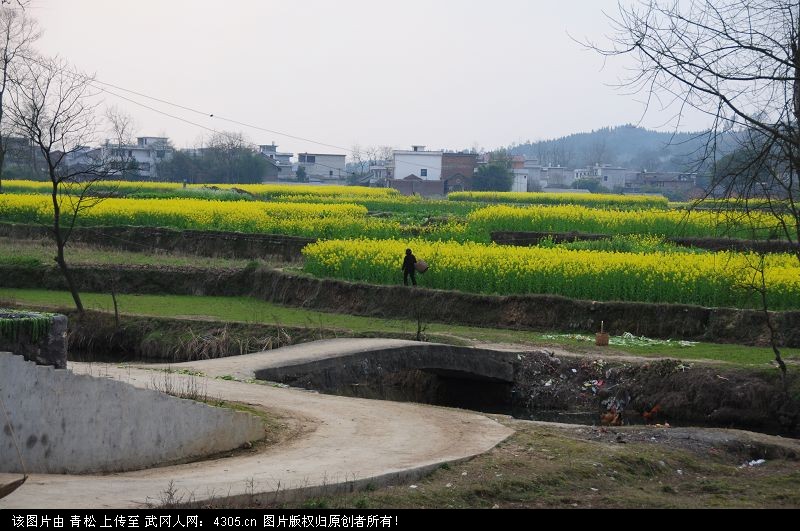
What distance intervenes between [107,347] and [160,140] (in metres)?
106

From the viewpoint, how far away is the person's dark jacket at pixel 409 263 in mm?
28094

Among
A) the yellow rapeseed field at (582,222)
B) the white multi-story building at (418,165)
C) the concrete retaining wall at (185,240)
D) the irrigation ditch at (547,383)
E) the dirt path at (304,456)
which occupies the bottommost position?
the irrigation ditch at (547,383)

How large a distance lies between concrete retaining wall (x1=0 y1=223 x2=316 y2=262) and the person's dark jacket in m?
10.3

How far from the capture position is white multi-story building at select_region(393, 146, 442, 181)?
110688 millimetres

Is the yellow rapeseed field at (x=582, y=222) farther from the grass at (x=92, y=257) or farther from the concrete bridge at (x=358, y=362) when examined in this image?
the concrete bridge at (x=358, y=362)

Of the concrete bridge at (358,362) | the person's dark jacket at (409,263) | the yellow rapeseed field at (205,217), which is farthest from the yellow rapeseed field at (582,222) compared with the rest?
the concrete bridge at (358,362)

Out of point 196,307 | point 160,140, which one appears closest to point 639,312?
point 196,307

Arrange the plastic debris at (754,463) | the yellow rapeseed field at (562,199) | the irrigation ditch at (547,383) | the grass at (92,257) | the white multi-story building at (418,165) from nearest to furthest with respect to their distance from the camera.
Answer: the plastic debris at (754,463) → the irrigation ditch at (547,383) → the grass at (92,257) → the yellow rapeseed field at (562,199) → the white multi-story building at (418,165)

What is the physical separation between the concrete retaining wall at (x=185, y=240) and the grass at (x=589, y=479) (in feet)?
77.8

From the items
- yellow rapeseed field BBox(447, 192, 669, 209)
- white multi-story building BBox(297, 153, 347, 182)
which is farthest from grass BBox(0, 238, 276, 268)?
white multi-story building BBox(297, 153, 347, 182)

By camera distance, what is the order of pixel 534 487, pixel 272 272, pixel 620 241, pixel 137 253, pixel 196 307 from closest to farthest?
pixel 534 487 < pixel 196 307 < pixel 272 272 < pixel 620 241 < pixel 137 253

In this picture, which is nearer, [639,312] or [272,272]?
[639,312]
